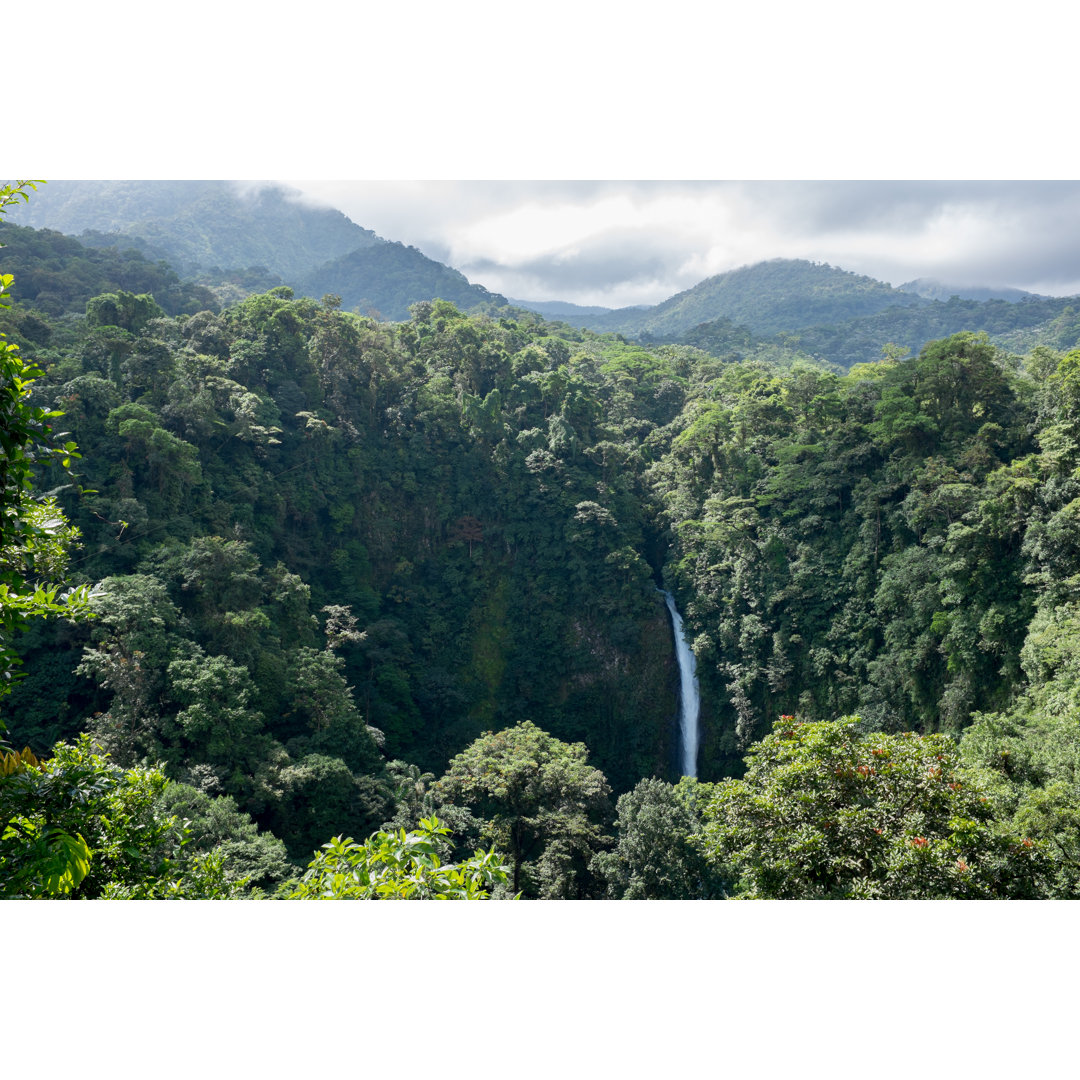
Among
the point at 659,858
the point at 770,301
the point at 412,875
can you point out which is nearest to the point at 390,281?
the point at 770,301

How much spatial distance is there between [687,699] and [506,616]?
598cm

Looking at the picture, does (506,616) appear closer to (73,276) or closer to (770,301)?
(73,276)

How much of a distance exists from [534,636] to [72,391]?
13.0 metres

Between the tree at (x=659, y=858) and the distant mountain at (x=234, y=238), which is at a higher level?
the distant mountain at (x=234, y=238)

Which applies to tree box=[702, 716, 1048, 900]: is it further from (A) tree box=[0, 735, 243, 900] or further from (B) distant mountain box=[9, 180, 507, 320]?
(B) distant mountain box=[9, 180, 507, 320]

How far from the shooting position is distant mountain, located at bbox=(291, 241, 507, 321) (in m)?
66.0

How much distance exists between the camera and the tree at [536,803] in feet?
37.8

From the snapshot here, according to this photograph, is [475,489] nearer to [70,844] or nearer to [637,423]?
[637,423]

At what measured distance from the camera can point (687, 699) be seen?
18.6 metres

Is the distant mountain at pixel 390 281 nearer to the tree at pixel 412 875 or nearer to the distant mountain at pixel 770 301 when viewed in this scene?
the distant mountain at pixel 770 301

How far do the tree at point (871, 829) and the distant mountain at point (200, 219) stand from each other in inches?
2480

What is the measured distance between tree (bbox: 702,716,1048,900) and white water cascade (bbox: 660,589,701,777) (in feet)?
38.1

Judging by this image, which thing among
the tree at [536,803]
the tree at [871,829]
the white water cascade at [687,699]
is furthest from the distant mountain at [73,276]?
the tree at [871,829]

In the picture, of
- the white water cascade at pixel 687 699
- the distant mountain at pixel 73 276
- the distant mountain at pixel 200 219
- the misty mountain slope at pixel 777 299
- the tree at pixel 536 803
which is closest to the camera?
the tree at pixel 536 803
